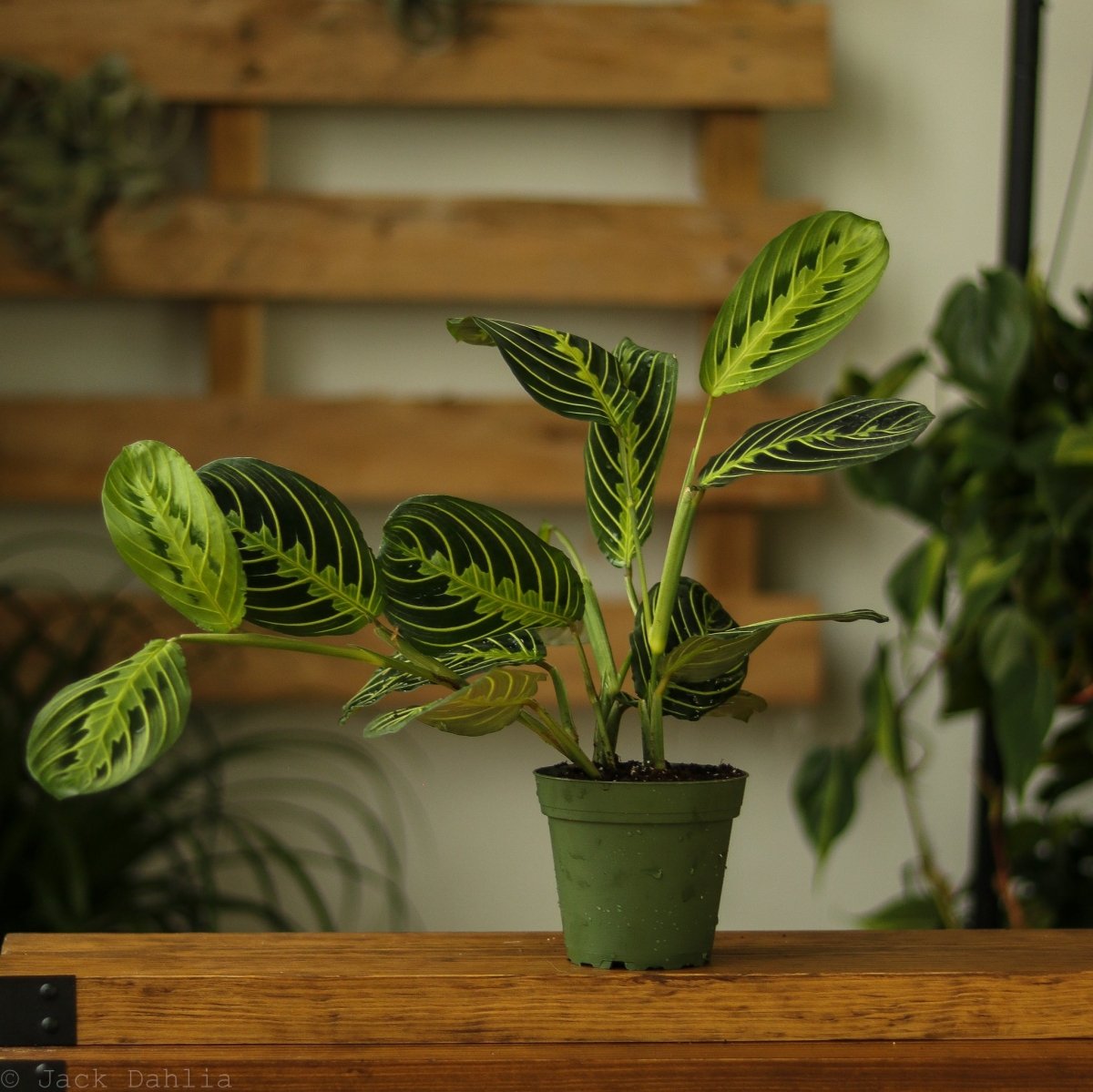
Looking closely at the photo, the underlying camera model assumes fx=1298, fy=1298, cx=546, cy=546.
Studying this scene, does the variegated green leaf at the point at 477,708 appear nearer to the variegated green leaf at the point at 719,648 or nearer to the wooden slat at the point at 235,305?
the variegated green leaf at the point at 719,648

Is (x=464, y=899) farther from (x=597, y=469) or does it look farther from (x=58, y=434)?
(x=597, y=469)

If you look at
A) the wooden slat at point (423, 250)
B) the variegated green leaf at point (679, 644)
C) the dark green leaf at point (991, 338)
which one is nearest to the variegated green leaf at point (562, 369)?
the variegated green leaf at point (679, 644)

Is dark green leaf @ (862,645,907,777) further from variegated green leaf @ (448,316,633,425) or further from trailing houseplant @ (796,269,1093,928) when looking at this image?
variegated green leaf @ (448,316,633,425)

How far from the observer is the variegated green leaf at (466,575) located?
0.74m

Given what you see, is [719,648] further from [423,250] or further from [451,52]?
[451,52]

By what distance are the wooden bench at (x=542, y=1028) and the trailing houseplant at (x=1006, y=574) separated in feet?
2.14

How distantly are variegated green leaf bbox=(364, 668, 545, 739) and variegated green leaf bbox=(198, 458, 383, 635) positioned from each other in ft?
0.21

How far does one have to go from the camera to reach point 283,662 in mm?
1819

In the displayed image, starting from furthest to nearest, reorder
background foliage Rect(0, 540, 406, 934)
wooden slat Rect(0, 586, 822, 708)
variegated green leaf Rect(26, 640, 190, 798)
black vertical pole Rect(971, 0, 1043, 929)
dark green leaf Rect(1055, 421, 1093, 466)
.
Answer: wooden slat Rect(0, 586, 822, 708) → background foliage Rect(0, 540, 406, 934) → black vertical pole Rect(971, 0, 1043, 929) → dark green leaf Rect(1055, 421, 1093, 466) → variegated green leaf Rect(26, 640, 190, 798)

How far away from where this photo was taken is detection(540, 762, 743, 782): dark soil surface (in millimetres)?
772

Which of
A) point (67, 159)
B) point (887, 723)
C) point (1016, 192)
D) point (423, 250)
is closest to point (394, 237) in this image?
point (423, 250)

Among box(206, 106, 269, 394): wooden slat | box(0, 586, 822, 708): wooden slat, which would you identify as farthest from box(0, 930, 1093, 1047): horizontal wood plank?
box(206, 106, 269, 394): wooden slat

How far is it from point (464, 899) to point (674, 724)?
1.30ft

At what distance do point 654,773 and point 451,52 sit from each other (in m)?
1.37
